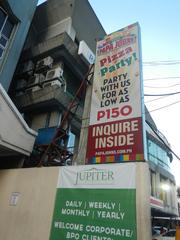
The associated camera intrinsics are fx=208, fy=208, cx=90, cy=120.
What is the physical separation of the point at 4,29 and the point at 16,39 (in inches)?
30.2

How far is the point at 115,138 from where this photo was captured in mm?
6070

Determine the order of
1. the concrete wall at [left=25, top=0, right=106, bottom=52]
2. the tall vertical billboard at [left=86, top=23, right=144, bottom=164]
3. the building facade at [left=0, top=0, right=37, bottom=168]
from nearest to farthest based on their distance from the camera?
the tall vertical billboard at [left=86, top=23, right=144, bottom=164] → the building facade at [left=0, top=0, right=37, bottom=168] → the concrete wall at [left=25, top=0, right=106, bottom=52]

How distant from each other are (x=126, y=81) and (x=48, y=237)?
500 cm

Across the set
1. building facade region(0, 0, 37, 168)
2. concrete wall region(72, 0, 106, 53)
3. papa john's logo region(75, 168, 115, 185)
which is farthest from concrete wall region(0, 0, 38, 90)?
papa john's logo region(75, 168, 115, 185)

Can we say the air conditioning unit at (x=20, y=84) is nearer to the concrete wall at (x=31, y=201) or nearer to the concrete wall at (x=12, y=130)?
the concrete wall at (x=12, y=130)

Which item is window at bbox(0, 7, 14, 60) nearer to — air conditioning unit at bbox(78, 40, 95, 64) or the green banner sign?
air conditioning unit at bbox(78, 40, 95, 64)

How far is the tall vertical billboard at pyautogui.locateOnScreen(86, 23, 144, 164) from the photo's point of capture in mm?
5848

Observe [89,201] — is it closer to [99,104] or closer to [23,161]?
[99,104]

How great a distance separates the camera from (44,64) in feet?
39.0

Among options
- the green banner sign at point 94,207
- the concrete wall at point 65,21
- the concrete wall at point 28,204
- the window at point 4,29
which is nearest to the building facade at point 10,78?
the window at point 4,29

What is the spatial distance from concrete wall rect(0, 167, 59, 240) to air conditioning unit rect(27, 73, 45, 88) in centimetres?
608

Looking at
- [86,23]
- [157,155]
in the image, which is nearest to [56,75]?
[86,23]

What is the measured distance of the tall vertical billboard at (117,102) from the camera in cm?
585

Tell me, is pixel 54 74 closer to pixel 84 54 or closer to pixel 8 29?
pixel 84 54
